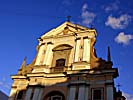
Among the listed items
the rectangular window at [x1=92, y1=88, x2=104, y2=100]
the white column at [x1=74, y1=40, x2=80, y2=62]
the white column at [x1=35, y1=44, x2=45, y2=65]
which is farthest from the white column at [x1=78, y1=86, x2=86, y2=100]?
the white column at [x1=35, y1=44, x2=45, y2=65]

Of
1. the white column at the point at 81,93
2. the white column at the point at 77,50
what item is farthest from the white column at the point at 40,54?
the white column at the point at 81,93

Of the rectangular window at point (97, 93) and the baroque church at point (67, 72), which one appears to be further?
the baroque church at point (67, 72)

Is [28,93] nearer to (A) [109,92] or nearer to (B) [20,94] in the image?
(B) [20,94]

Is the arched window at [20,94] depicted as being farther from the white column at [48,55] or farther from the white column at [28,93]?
the white column at [48,55]

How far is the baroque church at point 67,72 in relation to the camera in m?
17.1

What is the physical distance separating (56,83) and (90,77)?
9.70 ft

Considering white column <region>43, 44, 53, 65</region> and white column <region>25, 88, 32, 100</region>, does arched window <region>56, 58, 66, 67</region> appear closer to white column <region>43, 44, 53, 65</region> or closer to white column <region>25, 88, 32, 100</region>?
white column <region>43, 44, 53, 65</region>

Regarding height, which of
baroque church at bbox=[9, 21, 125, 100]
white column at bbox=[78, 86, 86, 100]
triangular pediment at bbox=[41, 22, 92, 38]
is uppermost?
triangular pediment at bbox=[41, 22, 92, 38]

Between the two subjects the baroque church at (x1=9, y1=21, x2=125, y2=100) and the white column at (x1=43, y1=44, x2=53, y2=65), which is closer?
the baroque church at (x1=9, y1=21, x2=125, y2=100)

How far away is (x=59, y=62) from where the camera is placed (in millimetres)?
20297

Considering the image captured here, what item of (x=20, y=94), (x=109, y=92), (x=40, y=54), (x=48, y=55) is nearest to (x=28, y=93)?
(x=20, y=94)

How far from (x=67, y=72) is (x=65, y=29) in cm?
627

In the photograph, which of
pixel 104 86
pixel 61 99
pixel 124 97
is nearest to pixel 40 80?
pixel 61 99

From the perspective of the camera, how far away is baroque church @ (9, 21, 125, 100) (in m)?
17.1
